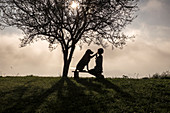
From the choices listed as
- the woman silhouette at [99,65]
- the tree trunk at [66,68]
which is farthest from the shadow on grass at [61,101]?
the tree trunk at [66,68]

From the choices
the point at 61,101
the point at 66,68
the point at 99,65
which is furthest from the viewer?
the point at 66,68

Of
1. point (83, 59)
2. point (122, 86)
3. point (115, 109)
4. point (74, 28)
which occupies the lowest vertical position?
point (115, 109)

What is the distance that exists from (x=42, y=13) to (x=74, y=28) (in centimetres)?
410

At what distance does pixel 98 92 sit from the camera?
1159 centimetres

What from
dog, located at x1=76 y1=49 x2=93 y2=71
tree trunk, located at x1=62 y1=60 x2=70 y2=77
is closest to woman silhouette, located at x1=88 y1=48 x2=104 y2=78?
dog, located at x1=76 y1=49 x2=93 y2=71

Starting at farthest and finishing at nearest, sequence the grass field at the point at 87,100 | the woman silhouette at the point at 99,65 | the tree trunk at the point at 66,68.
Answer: the tree trunk at the point at 66,68 → the woman silhouette at the point at 99,65 → the grass field at the point at 87,100

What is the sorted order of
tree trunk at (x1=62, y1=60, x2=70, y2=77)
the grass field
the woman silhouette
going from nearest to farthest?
the grass field < the woman silhouette < tree trunk at (x1=62, y1=60, x2=70, y2=77)

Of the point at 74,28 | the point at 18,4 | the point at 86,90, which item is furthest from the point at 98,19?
the point at 86,90

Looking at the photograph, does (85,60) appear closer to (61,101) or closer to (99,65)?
(99,65)

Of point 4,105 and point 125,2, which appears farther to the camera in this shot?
point 125,2

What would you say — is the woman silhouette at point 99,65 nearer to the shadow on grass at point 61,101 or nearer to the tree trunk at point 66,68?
the shadow on grass at point 61,101

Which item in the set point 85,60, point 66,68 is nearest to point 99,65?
point 85,60

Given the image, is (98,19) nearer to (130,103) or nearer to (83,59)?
(83,59)

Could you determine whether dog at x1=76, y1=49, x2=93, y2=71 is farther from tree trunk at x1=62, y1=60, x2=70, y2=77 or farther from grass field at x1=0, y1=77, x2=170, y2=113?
grass field at x1=0, y1=77, x2=170, y2=113
